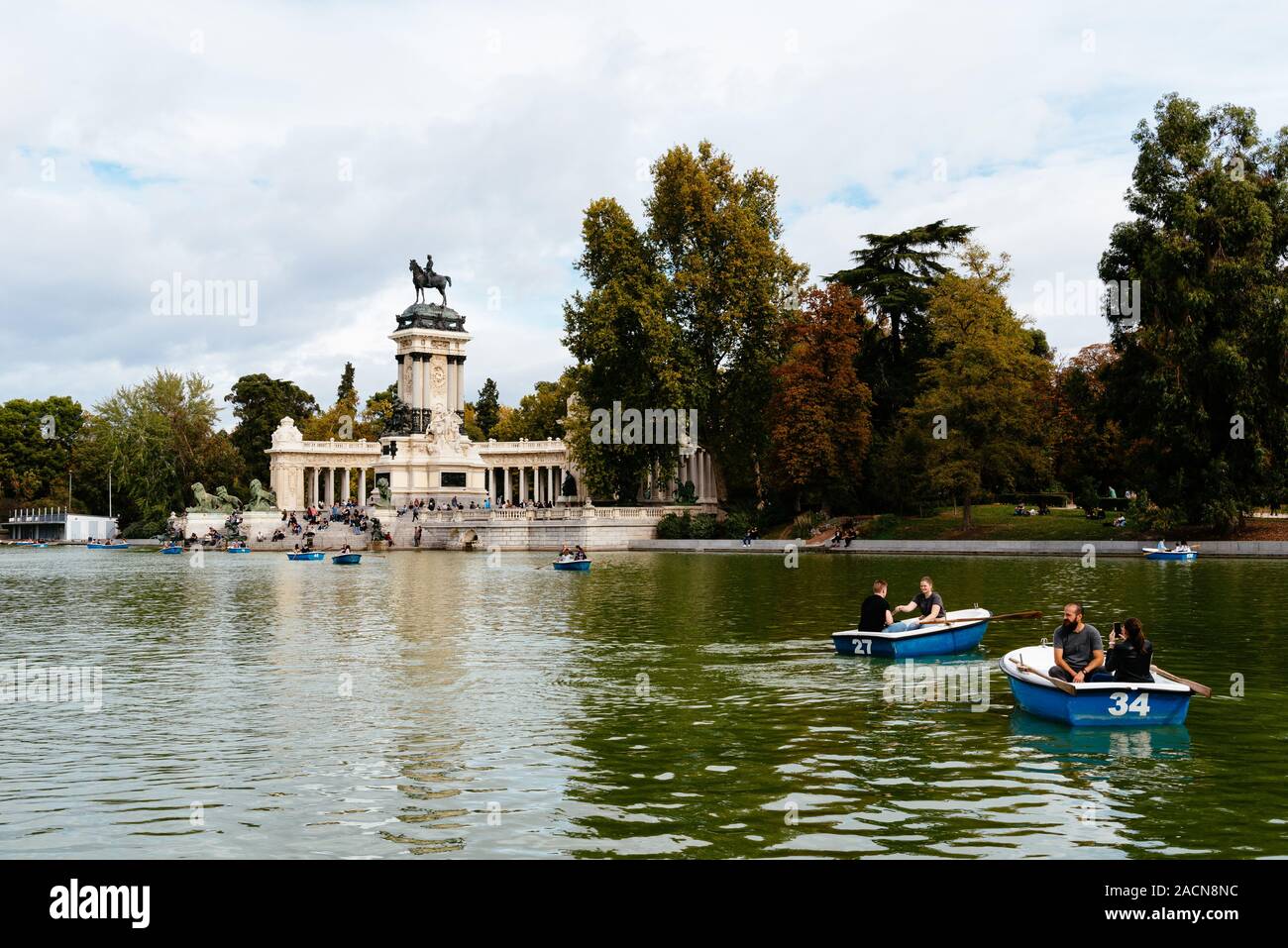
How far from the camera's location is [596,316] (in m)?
79.5

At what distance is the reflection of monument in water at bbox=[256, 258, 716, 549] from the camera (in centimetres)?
8412

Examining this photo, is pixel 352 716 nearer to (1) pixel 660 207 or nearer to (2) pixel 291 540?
(1) pixel 660 207

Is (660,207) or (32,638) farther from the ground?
(660,207)

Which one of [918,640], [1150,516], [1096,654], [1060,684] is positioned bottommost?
[918,640]

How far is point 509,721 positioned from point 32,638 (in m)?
16.5

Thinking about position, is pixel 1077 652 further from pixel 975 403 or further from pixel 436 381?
pixel 436 381

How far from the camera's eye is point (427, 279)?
113m

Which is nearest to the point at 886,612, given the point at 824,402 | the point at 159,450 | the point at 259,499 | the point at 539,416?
the point at 824,402

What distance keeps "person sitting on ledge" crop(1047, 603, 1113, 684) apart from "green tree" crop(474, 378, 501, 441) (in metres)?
145

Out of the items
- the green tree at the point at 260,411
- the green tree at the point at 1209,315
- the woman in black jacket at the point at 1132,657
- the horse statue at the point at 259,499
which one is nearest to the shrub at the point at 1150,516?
the green tree at the point at 1209,315

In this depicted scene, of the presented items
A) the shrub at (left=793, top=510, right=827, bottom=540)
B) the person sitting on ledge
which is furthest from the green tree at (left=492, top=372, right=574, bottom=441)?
the person sitting on ledge

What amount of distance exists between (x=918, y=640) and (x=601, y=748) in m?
9.83

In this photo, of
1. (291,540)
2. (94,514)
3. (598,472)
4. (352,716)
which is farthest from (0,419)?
(352,716)

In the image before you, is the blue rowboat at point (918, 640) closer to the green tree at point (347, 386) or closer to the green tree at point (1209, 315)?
the green tree at point (1209, 315)
